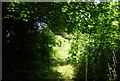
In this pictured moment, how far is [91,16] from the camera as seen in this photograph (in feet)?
19.3

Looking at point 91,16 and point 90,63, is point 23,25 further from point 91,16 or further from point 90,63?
point 90,63

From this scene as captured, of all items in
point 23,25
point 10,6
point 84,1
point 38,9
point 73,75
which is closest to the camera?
point 10,6

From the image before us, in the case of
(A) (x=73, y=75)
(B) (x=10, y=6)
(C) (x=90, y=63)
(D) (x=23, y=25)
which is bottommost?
(A) (x=73, y=75)

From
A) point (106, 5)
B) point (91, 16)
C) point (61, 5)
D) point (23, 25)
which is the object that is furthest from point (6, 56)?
point (106, 5)

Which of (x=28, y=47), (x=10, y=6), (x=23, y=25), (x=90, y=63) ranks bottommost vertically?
(x=90, y=63)

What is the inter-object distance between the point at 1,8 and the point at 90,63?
771 cm

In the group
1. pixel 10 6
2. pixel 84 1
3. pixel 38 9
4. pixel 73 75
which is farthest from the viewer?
pixel 73 75

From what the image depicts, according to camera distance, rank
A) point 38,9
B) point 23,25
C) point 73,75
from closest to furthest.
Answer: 1. point 23,25
2. point 38,9
3. point 73,75

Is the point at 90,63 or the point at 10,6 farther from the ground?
the point at 10,6

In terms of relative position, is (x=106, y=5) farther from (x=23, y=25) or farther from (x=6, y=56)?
(x=6, y=56)

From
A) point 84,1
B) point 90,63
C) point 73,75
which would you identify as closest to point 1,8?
point 84,1

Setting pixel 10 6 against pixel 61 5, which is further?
pixel 61 5

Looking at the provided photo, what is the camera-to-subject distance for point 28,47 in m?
6.12

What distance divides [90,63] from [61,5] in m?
6.33
